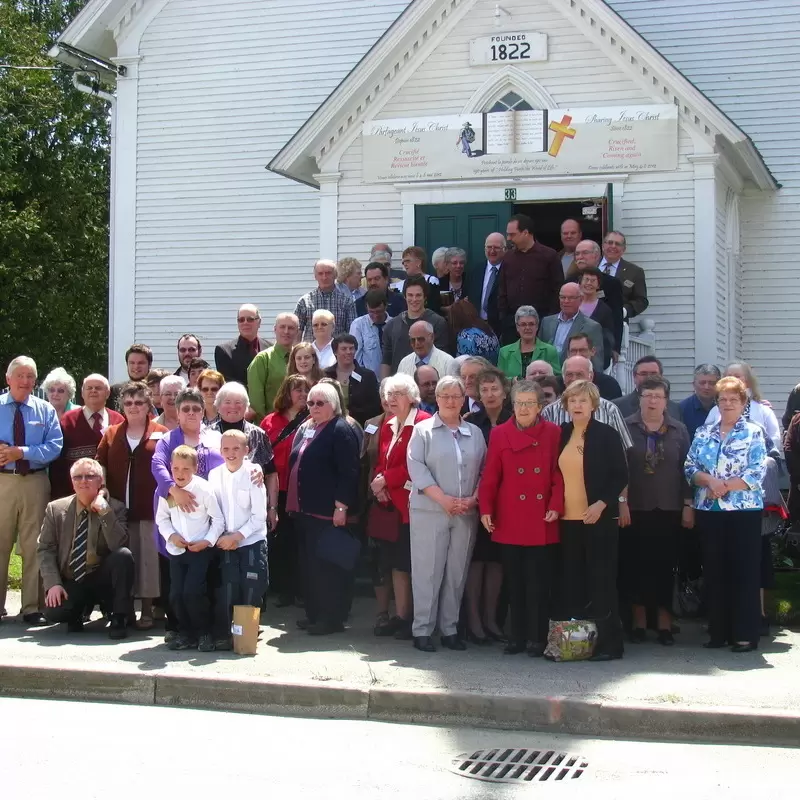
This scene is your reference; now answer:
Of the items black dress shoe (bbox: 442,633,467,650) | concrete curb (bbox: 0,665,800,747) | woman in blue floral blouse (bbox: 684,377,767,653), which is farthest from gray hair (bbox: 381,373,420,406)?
concrete curb (bbox: 0,665,800,747)

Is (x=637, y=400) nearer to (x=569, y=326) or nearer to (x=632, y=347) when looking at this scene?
(x=569, y=326)

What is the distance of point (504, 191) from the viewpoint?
45.5 feet

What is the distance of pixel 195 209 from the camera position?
1733 cm

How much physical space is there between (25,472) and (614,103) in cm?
765

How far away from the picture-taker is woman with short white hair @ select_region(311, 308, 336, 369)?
10.6 metres

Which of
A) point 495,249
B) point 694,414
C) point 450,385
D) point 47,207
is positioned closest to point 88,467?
point 450,385

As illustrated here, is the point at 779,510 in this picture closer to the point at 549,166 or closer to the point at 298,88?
Answer: the point at 549,166

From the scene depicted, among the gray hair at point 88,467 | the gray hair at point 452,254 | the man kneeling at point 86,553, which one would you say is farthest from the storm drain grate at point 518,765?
the gray hair at point 452,254

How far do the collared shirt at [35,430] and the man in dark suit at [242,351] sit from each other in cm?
213

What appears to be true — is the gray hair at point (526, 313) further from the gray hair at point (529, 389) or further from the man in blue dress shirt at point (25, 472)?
the man in blue dress shirt at point (25, 472)

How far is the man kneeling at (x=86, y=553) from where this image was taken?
8711 mm

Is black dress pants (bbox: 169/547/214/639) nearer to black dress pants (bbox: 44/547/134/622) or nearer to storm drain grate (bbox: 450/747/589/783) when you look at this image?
black dress pants (bbox: 44/547/134/622)

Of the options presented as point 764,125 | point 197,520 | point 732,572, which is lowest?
point 732,572

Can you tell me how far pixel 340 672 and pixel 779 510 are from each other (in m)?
3.49
